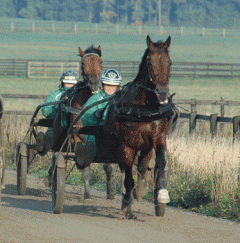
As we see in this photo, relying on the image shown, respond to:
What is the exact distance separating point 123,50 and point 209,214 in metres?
78.7

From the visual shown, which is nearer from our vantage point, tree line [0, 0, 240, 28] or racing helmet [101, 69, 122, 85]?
racing helmet [101, 69, 122, 85]

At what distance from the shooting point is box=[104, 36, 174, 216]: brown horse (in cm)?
784

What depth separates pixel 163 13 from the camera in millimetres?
124375

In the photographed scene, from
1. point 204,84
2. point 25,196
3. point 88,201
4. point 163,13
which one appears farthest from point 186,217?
point 163,13

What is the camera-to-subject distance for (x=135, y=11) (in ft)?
408

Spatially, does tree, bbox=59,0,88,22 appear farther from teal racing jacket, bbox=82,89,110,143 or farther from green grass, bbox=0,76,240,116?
teal racing jacket, bbox=82,89,110,143

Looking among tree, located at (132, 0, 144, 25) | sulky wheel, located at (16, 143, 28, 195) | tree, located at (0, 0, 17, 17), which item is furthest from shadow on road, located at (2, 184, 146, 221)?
tree, located at (0, 0, 17, 17)

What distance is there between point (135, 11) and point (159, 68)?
388 ft

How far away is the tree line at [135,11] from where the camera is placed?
121625 mm

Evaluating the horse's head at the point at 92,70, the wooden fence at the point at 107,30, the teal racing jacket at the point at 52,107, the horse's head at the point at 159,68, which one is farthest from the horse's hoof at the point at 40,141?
A: the wooden fence at the point at 107,30

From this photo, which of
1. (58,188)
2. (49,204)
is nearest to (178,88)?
(49,204)

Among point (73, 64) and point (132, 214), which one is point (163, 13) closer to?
point (73, 64)

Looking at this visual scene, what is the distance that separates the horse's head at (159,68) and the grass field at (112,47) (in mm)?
65536

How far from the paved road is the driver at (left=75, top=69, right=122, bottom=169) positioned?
763mm
